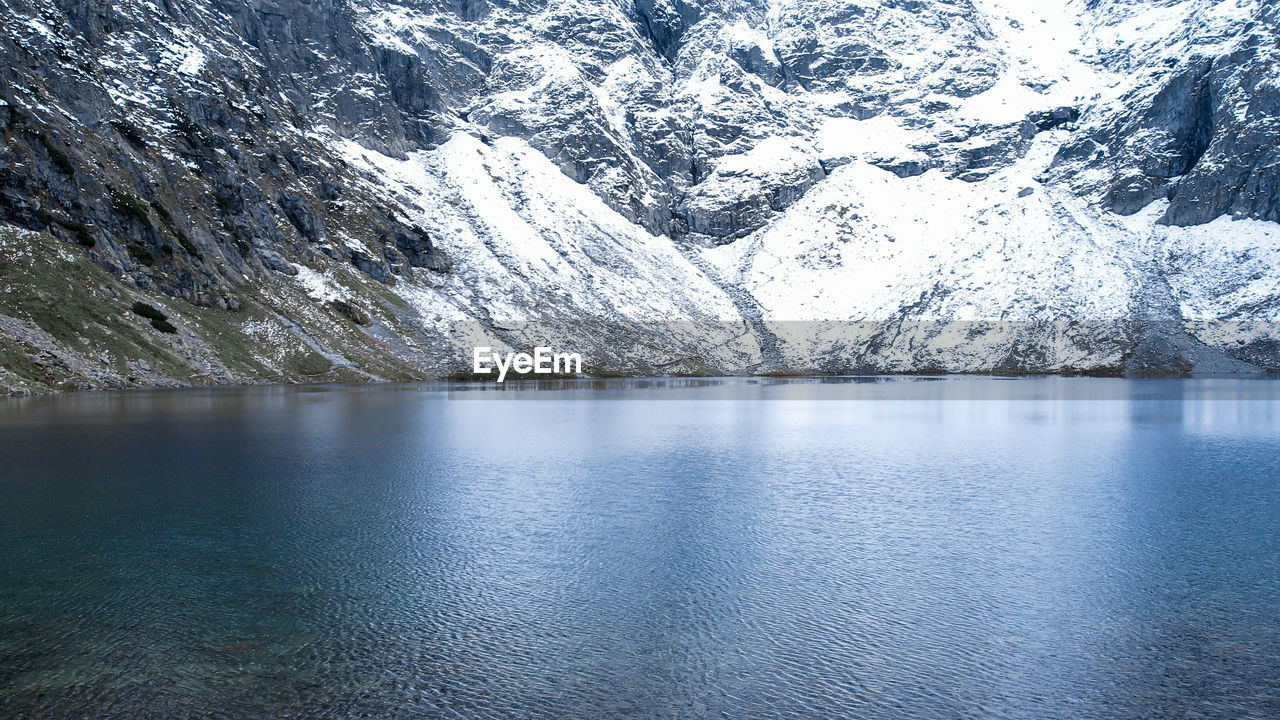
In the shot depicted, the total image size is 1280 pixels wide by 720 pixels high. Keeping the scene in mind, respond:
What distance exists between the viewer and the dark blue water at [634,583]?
53.2 ft

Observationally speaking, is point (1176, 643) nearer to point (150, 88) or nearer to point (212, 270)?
point (212, 270)

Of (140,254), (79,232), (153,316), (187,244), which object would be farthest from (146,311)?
(187,244)

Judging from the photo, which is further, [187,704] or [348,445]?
[348,445]

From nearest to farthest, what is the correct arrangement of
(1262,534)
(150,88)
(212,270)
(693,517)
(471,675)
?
(471,675)
(1262,534)
(693,517)
(212,270)
(150,88)

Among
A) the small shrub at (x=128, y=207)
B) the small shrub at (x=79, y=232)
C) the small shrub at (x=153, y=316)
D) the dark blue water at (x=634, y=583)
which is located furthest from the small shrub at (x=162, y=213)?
the dark blue water at (x=634, y=583)

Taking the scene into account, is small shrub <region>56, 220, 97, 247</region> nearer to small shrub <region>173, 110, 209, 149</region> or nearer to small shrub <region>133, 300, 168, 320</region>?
small shrub <region>133, 300, 168, 320</region>

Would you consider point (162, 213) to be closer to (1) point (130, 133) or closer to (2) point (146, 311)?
(1) point (130, 133)

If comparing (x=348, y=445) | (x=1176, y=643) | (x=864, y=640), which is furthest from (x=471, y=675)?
(x=348, y=445)

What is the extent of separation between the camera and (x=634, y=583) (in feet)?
77.3

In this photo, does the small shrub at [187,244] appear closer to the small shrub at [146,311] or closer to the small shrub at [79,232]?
the small shrub at [79,232]

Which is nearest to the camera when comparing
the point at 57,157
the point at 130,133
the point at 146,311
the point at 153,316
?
the point at 146,311

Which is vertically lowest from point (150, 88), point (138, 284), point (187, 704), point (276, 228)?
point (187, 704)

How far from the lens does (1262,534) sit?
29875 mm

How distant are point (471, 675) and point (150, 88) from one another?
198 metres
